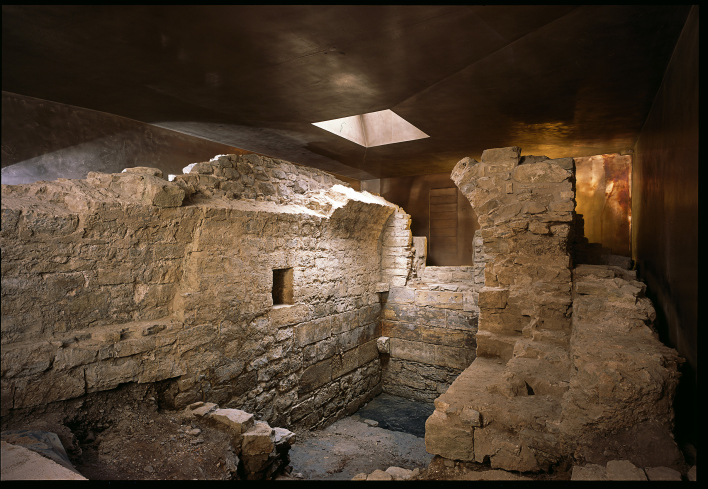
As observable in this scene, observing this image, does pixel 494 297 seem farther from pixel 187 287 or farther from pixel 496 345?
pixel 187 287

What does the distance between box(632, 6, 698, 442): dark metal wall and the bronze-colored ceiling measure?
34 centimetres

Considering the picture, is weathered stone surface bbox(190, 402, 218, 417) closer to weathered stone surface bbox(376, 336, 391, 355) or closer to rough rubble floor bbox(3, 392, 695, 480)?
rough rubble floor bbox(3, 392, 695, 480)

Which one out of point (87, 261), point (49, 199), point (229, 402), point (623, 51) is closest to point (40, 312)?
point (87, 261)

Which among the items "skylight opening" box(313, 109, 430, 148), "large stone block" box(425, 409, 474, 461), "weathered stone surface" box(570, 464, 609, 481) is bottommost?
"large stone block" box(425, 409, 474, 461)

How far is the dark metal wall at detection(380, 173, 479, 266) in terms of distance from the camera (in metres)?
10.1

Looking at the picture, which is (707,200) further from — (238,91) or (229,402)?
(229,402)

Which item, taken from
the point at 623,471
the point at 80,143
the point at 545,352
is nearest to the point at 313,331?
the point at 545,352

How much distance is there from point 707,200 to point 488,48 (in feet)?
6.46

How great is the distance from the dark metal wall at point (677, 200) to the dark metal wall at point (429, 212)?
17.8ft

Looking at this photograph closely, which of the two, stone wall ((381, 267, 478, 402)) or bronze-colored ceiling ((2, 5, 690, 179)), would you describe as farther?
stone wall ((381, 267, 478, 402))

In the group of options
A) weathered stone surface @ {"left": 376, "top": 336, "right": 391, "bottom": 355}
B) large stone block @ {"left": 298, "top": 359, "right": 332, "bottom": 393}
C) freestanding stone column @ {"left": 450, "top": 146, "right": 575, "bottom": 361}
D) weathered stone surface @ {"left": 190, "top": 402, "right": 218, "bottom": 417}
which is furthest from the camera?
weathered stone surface @ {"left": 376, "top": 336, "right": 391, "bottom": 355}

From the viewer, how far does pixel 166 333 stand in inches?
151

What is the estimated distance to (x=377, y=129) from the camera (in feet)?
23.4

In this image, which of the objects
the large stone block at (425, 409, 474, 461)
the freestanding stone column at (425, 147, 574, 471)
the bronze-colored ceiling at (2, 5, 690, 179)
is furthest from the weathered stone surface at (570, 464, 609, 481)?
the bronze-colored ceiling at (2, 5, 690, 179)
